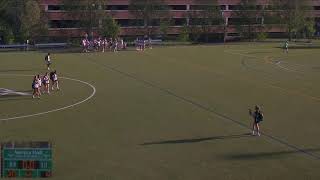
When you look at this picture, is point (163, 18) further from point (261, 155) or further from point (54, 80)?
point (261, 155)

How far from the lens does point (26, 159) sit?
13.3 m

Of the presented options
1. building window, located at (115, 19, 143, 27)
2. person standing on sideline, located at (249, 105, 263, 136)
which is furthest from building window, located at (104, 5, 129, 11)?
person standing on sideline, located at (249, 105, 263, 136)

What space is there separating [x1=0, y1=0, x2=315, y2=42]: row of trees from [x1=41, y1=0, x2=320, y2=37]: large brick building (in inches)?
60.7

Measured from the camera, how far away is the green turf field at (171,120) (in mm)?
20250

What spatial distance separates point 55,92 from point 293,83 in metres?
17.4

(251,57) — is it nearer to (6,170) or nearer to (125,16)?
(125,16)

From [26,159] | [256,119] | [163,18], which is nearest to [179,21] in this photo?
[163,18]

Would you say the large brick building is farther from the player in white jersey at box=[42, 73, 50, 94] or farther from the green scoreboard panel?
the green scoreboard panel

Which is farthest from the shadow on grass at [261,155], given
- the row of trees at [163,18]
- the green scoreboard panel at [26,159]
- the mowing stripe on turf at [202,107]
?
the row of trees at [163,18]

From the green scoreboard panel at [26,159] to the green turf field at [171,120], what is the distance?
5.43 meters

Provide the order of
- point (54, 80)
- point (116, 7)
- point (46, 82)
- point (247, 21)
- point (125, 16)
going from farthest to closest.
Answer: point (116, 7)
point (125, 16)
point (247, 21)
point (54, 80)
point (46, 82)

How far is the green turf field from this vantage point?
66.4 ft

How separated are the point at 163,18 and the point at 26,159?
78.8 m

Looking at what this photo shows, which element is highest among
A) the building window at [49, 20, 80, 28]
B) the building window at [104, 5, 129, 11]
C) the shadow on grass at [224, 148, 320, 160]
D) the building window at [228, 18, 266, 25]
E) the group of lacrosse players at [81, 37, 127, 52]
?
the building window at [104, 5, 129, 11]
